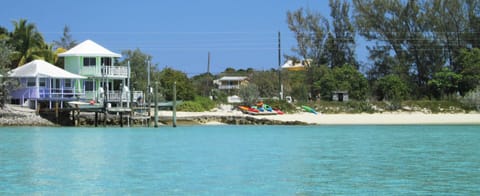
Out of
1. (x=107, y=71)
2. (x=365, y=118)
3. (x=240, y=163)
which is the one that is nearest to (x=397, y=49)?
(x=365, y=118)

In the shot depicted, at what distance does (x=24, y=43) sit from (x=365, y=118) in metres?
27.5

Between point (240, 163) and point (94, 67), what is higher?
point (94, 67)

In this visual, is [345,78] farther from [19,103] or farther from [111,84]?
[19,103]

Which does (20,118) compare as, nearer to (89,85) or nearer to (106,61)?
(89,85)

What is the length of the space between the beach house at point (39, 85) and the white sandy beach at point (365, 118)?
7.49 metres

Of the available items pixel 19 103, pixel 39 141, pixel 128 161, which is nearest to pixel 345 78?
pixel 19 103

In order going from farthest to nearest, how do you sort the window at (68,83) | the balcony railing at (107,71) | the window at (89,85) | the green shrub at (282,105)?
1. the green shrub at (282,105)
2. the window at (89,85)
3. the balcony railing at (107,71)
4. the window at (68,83)

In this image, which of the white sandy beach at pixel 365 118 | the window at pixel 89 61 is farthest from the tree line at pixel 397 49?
the window at pixel 89 61

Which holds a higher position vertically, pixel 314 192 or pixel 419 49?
pixel 419 49

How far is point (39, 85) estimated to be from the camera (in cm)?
5406

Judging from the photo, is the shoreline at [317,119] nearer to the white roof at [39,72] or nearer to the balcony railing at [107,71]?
the white roof at [39,72]

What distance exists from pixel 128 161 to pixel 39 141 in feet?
38.2

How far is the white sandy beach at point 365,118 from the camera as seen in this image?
57.6 m

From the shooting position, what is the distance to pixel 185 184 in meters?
22.3
